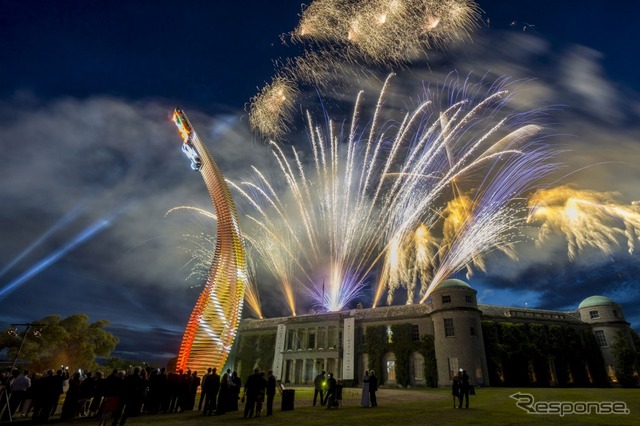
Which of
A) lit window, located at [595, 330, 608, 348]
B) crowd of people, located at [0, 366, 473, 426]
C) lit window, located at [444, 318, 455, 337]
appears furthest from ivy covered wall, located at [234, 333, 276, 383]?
lit window, located at [595, 330, 608, 348]

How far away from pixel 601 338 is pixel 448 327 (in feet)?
71.7

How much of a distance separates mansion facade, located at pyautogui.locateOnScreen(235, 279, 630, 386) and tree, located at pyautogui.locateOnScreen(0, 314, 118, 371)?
750 inches

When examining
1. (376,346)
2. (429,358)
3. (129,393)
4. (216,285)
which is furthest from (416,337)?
(129,393)

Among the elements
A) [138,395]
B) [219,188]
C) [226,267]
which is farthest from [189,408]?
[219,188]

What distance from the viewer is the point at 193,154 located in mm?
25281

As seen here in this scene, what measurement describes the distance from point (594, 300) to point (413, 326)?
82.9 ft

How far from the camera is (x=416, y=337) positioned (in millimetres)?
43312

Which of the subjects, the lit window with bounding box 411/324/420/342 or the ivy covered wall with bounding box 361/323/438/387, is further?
the lit window with bounding box 411/324/420/342

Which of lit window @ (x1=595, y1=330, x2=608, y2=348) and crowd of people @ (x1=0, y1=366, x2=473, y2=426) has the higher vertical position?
lit window @ (x1=595, y1=330, x2=608, y2=348)

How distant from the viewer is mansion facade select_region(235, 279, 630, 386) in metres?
39.3

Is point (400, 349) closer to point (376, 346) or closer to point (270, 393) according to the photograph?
point (376, 346)

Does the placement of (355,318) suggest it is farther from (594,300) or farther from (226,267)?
(594,300)

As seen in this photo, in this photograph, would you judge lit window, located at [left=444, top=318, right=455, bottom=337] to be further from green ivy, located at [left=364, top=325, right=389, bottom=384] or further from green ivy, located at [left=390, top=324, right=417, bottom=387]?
green ivy, located at [left=364, top=325, right=389, bottom=384]

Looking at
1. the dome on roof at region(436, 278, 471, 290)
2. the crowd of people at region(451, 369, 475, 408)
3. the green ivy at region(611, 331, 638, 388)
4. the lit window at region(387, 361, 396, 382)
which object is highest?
the dome on roof at region(436, 278, 471, 290)
